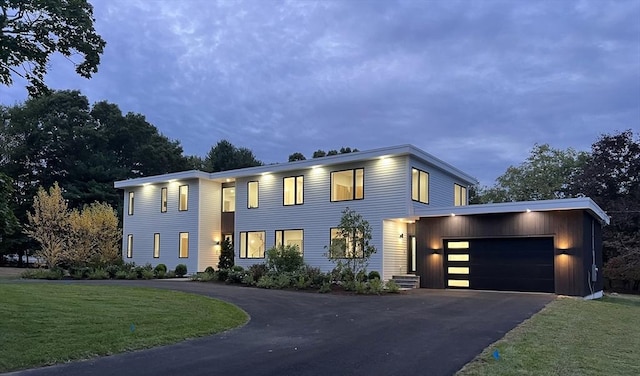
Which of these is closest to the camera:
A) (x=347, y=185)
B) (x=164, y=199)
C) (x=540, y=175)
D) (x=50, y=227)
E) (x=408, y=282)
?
(x=408, y=282)

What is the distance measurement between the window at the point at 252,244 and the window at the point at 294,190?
2.18 metres

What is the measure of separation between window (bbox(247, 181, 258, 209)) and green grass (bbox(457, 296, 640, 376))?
49.1ft

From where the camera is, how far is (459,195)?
80.1 ft

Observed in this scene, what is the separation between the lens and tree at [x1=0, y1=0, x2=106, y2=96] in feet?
24.6

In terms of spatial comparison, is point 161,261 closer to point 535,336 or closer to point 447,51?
point 447,51

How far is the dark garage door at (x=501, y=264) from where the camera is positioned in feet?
56.6

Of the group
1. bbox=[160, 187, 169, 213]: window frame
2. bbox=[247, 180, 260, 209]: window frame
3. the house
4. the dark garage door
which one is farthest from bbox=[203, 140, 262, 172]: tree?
the dark garage door

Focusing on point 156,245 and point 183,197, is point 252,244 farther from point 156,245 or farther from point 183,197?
point 156,245

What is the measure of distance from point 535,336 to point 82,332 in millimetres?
7491

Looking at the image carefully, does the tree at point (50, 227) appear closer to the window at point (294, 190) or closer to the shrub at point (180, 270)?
the shrub at point (180, 270)

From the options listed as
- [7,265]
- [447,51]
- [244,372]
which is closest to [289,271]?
[447,51]

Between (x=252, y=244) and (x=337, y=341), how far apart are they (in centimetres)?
1616

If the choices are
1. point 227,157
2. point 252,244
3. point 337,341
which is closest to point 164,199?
point 252,244

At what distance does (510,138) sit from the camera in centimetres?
3703
